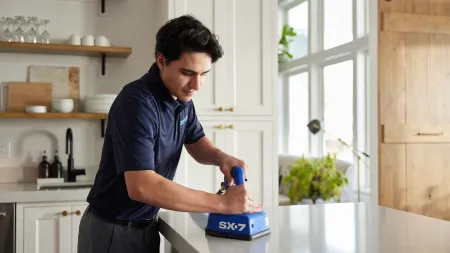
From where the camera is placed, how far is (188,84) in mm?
1650

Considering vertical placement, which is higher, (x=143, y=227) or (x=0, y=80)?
(x=0, y=80)

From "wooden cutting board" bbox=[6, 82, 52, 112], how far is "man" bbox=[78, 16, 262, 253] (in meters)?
1.95

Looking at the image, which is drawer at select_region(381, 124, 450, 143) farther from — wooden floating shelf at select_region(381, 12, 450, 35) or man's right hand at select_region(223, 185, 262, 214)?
man's right hand at select_region(223, 185, 262, 214)

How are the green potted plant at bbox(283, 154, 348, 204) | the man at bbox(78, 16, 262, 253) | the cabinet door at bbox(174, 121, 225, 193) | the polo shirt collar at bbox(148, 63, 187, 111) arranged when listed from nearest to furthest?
1. the man at bbox(78, 16, 262, 253)
2. the polo shirt collar at bbox(148, 63, 187, 111)
3. the cabinet door at bbox(174, 121, 225, 193)
4. the green potted plant at bbox(283, 154, 348, 204)

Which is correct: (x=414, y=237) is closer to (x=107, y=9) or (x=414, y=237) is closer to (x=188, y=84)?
(x=188, y=84)

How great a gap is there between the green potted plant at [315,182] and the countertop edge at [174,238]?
7.94 feet

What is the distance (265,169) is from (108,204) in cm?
197

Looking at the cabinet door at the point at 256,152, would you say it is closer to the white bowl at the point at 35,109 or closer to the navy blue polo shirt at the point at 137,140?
the white bowl at the point at 35,109

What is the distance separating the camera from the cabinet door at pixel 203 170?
3371 millimetres

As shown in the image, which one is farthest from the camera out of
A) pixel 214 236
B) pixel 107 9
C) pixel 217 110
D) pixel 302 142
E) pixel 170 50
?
pixel 302 142

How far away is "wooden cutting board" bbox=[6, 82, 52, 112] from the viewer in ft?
11.4

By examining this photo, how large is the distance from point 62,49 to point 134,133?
2147 mm

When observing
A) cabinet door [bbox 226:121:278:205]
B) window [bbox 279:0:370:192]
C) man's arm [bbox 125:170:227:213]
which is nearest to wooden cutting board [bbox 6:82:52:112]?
cabinet door [bbox 226:121:278:205]

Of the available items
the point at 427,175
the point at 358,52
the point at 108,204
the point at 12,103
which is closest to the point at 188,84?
the point at 108,204
